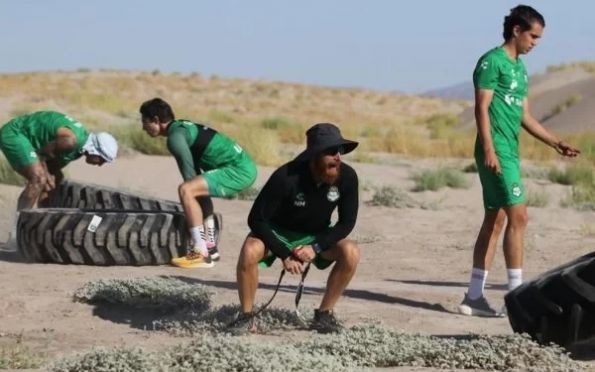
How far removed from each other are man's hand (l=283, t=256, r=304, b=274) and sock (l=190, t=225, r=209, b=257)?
3.29 metres

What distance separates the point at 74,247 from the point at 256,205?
141 inches

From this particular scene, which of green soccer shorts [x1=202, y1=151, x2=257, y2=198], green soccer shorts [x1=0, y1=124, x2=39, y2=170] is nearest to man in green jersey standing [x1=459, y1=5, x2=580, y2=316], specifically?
green soccer shorts [x1=202, y1=151, x2=257, y2=198]

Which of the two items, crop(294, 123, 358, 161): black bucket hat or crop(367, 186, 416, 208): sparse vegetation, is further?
crop(367, 186, 416, 208): sparse vegetation

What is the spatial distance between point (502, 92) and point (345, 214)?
154 cm

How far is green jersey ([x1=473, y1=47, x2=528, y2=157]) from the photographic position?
8.63m

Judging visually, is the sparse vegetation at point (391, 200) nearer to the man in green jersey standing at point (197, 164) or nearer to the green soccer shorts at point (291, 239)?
the man in green jersey standing at point (197, 164)

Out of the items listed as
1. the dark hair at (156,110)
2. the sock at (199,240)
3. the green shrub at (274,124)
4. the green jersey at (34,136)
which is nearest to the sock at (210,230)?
the sock at (199,240)

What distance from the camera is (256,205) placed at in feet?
25.6

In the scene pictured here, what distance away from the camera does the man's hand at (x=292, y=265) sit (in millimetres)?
7645

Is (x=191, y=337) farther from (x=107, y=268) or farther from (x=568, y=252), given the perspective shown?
(x=568, y=252)

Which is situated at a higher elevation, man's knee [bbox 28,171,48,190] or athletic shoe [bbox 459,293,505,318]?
man's knee [bbox 28,171,48,190]

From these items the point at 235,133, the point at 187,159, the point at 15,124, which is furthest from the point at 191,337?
the point at 235,133

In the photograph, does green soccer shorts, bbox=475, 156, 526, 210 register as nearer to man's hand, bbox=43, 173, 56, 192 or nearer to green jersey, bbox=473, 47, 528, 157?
green jersey, bbox=473, 47, 528, 157

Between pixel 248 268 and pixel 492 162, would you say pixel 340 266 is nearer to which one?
pixel 248 268
